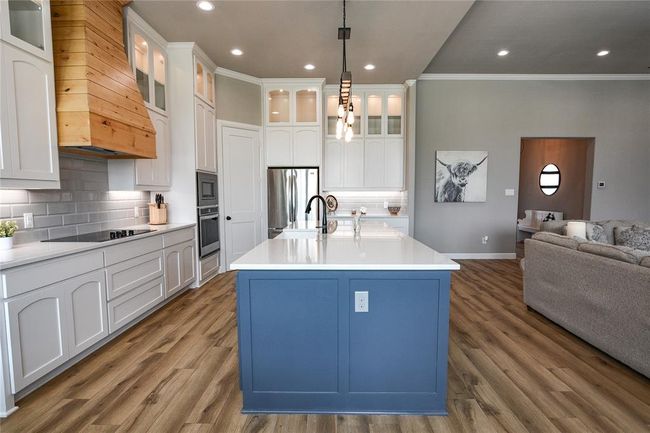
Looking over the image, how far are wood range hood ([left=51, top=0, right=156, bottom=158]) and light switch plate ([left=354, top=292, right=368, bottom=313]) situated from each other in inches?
89.4

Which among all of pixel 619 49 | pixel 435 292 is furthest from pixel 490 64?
pixel 435 292

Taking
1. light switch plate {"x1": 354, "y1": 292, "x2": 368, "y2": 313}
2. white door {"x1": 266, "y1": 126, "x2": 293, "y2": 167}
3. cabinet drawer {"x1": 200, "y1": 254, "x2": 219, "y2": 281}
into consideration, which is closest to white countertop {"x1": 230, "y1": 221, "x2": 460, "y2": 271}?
light switch plate {"x1": 354, "y1": 292, "x2": 368, "y2": 313}

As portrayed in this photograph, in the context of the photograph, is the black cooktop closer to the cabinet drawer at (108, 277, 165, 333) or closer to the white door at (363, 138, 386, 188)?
the cabinet drawer at (108, 277, 165, 333)

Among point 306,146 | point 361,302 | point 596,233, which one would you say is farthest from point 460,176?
point 361,302

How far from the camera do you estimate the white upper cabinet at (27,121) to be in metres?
1.90

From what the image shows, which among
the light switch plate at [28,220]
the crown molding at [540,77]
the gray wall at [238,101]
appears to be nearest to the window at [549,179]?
the crown molding at [540,77]

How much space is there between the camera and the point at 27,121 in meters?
2.04

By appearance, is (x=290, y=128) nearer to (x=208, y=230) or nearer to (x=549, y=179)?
(x=208, y=230)

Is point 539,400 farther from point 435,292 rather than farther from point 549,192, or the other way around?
point 549,192

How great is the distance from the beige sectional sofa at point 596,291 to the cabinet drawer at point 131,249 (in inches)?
149

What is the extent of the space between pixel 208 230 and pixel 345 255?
2973mm

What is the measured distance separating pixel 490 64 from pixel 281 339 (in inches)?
210

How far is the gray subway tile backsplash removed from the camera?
2.30 meters

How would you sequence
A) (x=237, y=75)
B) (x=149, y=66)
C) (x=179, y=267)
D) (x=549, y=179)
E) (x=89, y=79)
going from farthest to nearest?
1. (x=549, y=179)
2. (x=237, y=75)
3. (x=179, y=267)
4. (x=149, y=66)
5. (x=89, y=79)
